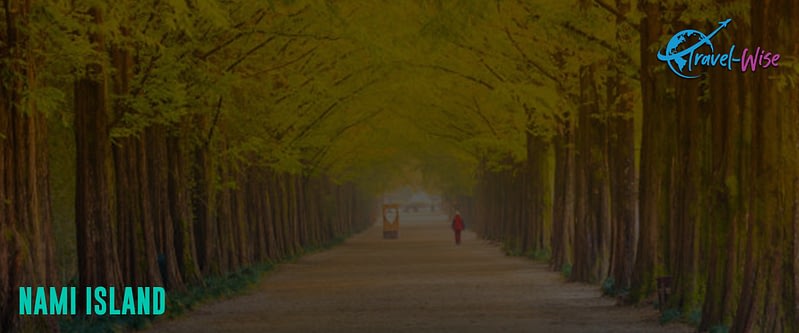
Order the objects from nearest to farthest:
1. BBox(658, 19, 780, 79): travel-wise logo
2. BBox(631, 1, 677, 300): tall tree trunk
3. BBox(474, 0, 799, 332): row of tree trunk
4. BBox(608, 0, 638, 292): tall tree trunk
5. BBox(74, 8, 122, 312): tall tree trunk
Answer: BBox(474, 0, 799, 332): row of tree trunk < BBox(658, 19, 780, 79): travel-wise logo < BBox(74, 8, 122, 312): tall tree trunk < BBox(631, 1, 677, 300): tall tree trunk < BBox(608, 0, 638, 292): tall tree trunk

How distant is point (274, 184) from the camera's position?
52.1m

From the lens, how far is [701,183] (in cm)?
2130

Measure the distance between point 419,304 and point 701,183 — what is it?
8.20m

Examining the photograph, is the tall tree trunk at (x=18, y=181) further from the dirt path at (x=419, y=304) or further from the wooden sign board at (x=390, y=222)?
the wooden sign board at (x=390, y=222)

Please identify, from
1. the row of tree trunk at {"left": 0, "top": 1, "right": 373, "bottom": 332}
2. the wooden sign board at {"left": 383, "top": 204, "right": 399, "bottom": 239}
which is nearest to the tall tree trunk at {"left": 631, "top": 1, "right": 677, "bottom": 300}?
the row of tree trunk at {"left": 0, "top": 1, "right": 373, "bottom": 332}

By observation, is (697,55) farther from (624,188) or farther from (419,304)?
(419,304)

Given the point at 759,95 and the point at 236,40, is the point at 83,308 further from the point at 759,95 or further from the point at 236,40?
the point at 759,95

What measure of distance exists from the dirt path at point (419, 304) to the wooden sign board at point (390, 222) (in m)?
40.1

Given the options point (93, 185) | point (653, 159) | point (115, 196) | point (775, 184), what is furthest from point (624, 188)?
point (775, 184)

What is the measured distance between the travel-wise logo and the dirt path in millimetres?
3858

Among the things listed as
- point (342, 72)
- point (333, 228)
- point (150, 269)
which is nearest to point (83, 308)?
point (150, 269)

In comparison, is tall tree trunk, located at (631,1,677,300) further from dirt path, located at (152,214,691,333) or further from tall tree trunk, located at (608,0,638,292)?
tall tree trunk, located at (608,0,638,292)

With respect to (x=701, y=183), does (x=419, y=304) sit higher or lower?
lower

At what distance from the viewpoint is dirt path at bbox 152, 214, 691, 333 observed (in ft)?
74.6
